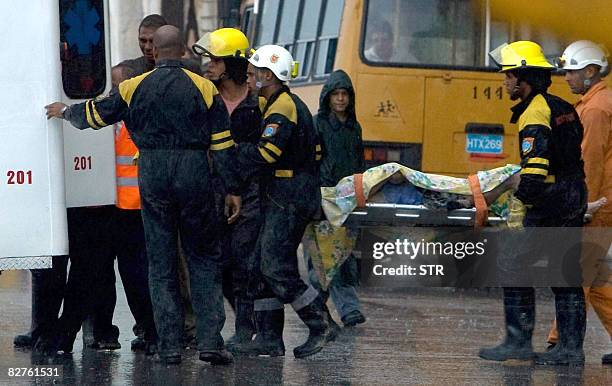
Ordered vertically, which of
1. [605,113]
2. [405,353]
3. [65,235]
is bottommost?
[405,353]

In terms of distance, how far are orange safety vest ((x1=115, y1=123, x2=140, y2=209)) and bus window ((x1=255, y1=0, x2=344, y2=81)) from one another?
640 cm

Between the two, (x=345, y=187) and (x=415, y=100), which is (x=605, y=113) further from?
(x=415, y=100)

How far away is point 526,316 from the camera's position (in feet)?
32.2

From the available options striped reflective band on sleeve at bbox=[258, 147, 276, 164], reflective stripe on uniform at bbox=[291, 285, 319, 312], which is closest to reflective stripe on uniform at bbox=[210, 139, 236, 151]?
striped reflective band on sleeve at bbox=[258, 147, 276, 164]

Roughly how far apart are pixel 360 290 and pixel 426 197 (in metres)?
4.30

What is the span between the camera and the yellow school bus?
15.2m

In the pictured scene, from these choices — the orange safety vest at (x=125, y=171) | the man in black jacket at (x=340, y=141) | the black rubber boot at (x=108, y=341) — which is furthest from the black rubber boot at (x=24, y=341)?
the man in black jacket at (x=340, y=141)

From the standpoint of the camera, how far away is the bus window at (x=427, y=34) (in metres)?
15.4

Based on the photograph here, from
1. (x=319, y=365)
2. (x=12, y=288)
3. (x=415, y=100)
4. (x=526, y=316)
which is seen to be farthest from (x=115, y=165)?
(x=415, y=100)

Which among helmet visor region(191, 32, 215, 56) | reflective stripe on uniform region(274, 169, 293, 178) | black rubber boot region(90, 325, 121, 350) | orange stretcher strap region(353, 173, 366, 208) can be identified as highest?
helmet visor region(191, 32, 215, 56)

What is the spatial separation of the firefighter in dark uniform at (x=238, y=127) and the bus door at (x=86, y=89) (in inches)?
27.8

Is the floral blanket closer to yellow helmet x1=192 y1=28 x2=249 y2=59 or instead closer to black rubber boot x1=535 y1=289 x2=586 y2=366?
black rubber boot x1=535 y1=289 x2=586 y2=366

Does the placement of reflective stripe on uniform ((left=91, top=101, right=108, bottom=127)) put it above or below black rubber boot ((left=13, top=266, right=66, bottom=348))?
above

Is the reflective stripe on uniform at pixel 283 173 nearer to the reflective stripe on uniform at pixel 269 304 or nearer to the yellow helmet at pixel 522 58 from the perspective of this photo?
the reflective stripe on uniform at pixel 269 304
